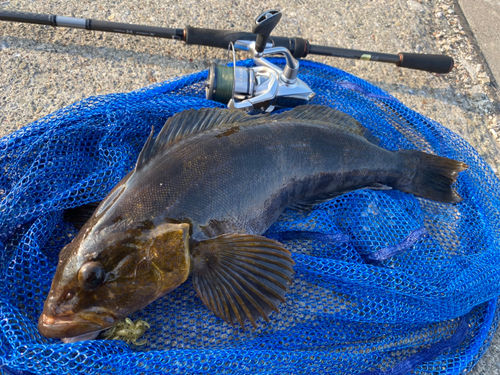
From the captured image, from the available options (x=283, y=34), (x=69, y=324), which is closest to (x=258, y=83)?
(x=283, y=34)

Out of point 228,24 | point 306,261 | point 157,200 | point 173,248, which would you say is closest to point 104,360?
point 173,248

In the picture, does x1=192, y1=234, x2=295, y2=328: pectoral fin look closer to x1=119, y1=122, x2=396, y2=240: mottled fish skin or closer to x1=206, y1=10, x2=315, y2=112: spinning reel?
x1=119, y1=122, x2=396, y2=240: mottled fish skin

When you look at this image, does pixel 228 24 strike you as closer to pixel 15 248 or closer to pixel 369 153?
pixel 369 153

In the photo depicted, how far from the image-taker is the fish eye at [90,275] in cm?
172

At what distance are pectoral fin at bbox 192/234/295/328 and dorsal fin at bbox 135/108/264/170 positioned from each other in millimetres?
635

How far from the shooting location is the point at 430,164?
2.85 metres

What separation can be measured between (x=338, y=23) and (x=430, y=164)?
103 inches

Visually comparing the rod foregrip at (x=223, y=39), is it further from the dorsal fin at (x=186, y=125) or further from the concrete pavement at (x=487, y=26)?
the concrete pavement at (x=487, y=26)

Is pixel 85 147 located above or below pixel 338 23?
below

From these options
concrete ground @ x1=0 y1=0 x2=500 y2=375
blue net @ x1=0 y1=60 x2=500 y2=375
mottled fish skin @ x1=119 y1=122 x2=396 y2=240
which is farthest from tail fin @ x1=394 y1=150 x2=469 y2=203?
concrete ground @ x1=0 y1=0 x2=500 y2=375

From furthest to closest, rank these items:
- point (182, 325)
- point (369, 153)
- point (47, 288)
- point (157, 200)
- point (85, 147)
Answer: point (369, 153), point (85, 147), point (182, 325), point (47, 288), point (157, 200)

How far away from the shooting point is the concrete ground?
10.8 feet

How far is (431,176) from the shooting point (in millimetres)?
2852

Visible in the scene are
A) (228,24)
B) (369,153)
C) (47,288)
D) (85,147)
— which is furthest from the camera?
(228,24)
